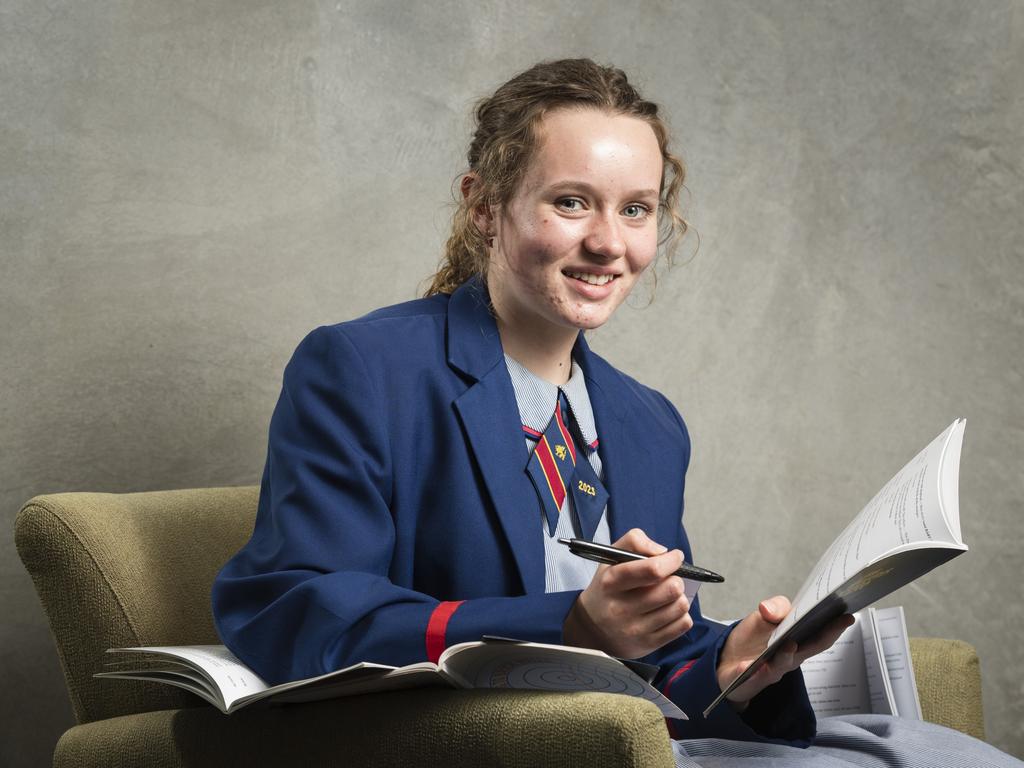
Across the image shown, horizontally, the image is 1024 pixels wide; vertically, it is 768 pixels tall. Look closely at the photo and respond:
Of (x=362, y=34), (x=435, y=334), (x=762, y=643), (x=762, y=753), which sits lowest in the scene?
(x=762, y=753)

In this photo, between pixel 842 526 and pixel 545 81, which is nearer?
pixel 545 81

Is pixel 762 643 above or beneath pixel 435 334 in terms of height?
beneath

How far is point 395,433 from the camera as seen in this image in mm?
1504

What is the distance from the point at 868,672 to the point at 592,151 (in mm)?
868

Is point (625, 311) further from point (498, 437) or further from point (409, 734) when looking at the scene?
point (409, 734)

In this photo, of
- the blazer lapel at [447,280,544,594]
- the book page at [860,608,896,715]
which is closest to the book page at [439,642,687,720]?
the blazer lapel at [447,280,544,594]

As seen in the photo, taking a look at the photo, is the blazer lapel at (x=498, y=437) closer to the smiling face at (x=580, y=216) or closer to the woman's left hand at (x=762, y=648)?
the smiling face at (x=580, y=216)

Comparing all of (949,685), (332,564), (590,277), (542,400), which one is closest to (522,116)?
(590,277)

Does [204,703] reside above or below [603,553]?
below

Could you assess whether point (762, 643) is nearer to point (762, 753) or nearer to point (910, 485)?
point (762, 753)

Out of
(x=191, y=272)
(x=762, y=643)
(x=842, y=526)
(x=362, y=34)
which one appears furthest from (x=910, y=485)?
(x=842, y=526)

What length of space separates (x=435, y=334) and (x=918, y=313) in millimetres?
1694

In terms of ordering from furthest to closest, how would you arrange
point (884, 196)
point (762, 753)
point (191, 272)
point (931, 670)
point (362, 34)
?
1. point (884, 196)
2. point (362, 34)
3. point (191, 272)
4. point (931, 670)
5. point (762, 753)

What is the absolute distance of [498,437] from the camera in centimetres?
156
